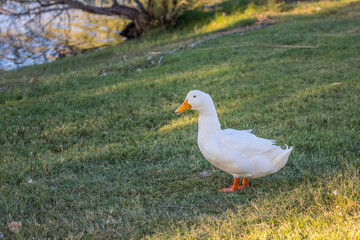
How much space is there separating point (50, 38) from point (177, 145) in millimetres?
13089

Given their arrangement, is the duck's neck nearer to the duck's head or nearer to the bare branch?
the duck's head

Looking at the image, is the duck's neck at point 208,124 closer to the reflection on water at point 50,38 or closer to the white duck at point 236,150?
the white duck at point 236,150

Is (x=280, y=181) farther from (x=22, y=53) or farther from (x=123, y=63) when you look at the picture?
(x=22, y=53)

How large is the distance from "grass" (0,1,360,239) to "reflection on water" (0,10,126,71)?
308 cm

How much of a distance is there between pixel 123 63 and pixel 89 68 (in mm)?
995

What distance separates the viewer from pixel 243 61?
373 inches

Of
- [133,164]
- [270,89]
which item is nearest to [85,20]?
[270,89]

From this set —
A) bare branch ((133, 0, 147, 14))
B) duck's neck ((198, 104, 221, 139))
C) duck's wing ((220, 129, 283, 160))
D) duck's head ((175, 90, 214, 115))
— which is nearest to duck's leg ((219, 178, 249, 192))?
duck's wing ((220, 129, 283, 160))

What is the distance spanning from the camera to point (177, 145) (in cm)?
537

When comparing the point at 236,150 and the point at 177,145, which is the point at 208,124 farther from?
the point at 177,145

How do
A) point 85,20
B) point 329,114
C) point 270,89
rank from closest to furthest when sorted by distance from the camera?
point 329,114 < point 270,89 < point 85,20

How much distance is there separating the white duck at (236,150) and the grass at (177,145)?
1.01 ft

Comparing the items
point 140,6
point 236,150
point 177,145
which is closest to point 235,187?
point 236,150

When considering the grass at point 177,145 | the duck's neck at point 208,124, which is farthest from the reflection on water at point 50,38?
the duck's neck at point 208,124
